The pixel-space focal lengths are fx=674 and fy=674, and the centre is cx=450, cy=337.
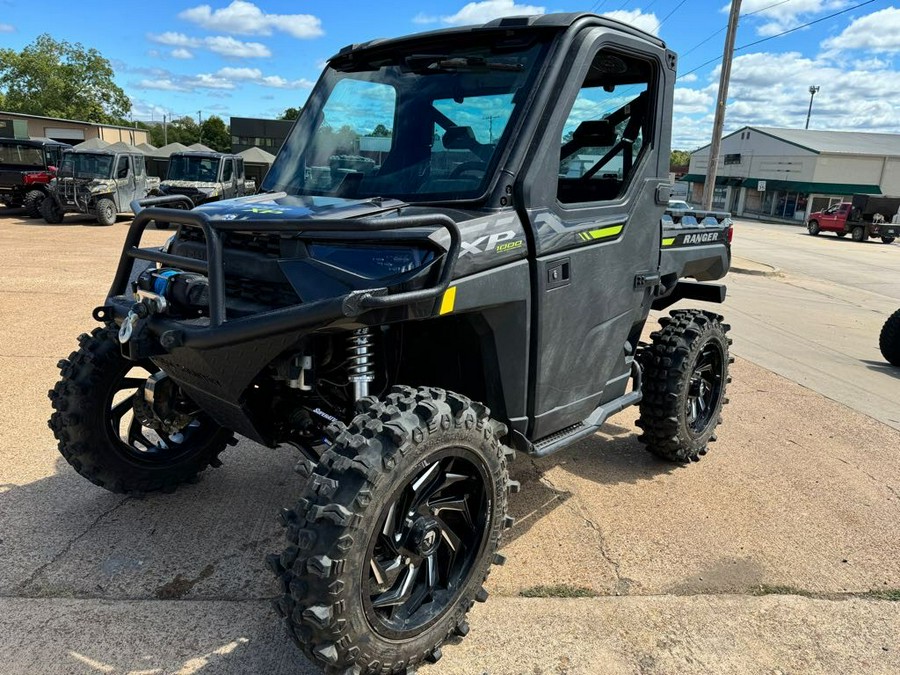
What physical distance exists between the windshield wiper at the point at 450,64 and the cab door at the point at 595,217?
0.27 metres

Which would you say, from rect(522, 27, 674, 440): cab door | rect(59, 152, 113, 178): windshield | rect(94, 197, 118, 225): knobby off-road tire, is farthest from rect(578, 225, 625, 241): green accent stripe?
rect(59, 152, 113, 178): windshield

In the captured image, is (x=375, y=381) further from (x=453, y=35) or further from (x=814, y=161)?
(x=814, y=161)

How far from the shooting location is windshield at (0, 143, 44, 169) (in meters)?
21.3

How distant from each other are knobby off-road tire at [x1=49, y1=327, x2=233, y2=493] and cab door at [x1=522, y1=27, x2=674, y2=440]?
2071 mm

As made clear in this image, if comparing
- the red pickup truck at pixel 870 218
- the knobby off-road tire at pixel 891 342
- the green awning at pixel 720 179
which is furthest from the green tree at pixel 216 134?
the knobby off-road tire at pixel 891 342

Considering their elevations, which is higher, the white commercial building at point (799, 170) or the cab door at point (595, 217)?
the white commercial building at point (799, 170)

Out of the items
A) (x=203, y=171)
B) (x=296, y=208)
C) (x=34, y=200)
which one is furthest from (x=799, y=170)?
(x=296, y=208)

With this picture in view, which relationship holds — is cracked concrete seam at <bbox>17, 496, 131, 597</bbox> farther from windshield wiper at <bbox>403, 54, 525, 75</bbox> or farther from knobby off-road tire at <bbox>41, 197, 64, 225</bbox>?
knobby off-road tire at <bbox>41, 197, 64, 225</bbox>

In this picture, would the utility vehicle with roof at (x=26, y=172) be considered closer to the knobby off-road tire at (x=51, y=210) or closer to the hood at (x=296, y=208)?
the knobby off-road tire at (x=51, y=210)

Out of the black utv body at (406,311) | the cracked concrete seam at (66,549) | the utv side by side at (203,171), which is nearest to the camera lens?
the black utv body at (406,311)

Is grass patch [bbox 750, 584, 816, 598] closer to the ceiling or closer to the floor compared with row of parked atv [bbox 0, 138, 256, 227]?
closer to the floor

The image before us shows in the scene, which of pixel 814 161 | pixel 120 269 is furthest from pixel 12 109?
pixel 120 269

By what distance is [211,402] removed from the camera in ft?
9.55

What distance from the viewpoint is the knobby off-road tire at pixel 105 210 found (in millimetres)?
19406
